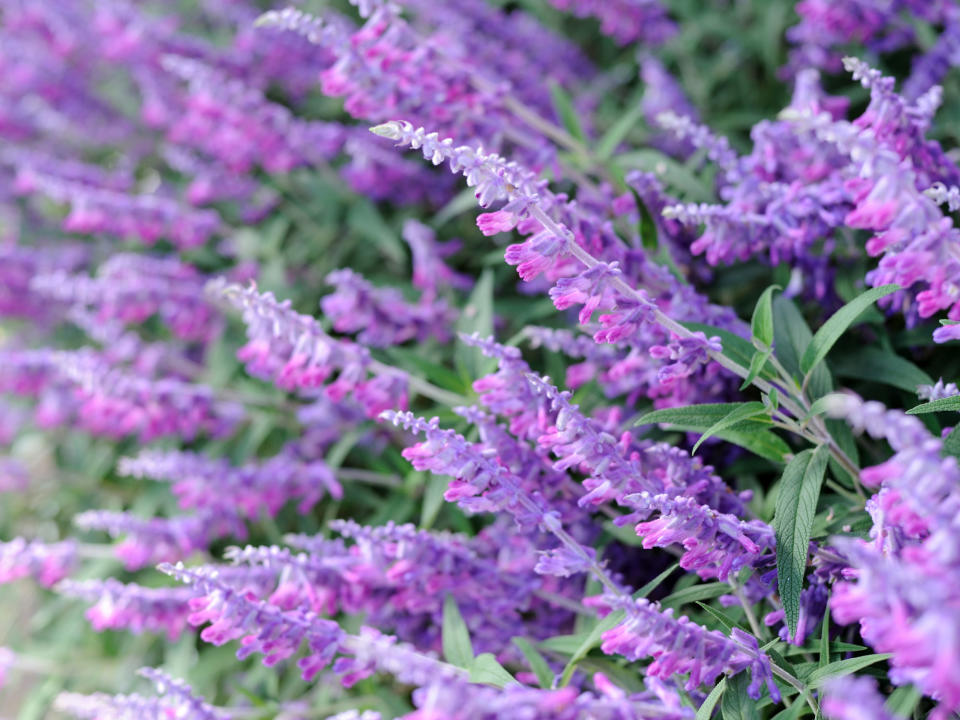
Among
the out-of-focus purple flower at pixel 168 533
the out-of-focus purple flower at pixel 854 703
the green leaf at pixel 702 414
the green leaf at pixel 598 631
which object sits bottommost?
the out-of-focus purple flower at pixel 168 533

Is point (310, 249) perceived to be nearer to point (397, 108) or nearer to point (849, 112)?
point (397, 108)

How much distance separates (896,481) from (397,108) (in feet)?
4.09

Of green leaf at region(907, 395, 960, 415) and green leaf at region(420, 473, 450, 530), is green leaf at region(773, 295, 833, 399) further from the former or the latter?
green leaf at region(420, 473, 450, 530)

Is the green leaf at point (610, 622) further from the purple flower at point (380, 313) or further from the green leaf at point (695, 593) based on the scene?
the purple flower at point (380, 313)

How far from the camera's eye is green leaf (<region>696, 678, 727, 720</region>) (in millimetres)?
1100

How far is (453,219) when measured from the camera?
247cm

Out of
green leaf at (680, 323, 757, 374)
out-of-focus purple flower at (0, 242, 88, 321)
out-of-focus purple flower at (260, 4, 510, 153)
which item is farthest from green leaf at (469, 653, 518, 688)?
out-of-focus purple flower at (0, 242, 88, 321)

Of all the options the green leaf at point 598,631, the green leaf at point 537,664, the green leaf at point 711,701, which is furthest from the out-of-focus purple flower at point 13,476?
the green leaf at point 711,701

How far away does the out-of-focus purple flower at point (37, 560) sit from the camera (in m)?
1.89

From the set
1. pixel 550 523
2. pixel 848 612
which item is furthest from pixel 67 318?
pixel 848 612

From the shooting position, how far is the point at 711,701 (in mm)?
1104

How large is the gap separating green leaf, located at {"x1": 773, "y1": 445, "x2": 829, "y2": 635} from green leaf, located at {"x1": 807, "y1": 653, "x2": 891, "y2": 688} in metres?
0.06

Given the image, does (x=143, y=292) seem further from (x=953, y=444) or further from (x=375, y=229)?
(x=953, y=444)

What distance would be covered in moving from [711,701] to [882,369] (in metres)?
0.70
